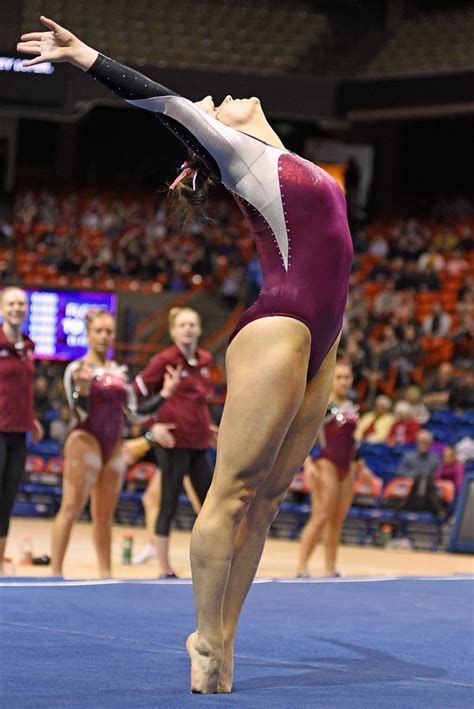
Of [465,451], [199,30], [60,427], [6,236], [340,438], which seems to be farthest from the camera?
[199,30]

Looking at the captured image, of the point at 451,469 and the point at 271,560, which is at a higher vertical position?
the point at 451,469

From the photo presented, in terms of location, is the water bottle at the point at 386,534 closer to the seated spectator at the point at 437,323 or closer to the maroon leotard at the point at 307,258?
the seated spectator at the point at 437,323

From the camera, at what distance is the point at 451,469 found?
42.7ft

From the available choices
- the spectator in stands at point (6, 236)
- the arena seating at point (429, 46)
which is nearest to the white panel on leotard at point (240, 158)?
the arena seating at point (429, 46)

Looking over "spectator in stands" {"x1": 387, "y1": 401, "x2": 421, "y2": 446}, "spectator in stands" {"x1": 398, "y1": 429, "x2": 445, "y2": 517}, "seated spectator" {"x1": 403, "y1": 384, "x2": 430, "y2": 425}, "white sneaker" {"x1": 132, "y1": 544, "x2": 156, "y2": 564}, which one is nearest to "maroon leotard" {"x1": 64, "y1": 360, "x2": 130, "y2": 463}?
"white sneaker" {"x1": 132, "y1": 544, "x2": 156, "y2": 564}

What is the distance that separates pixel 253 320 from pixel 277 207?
309 millimetres

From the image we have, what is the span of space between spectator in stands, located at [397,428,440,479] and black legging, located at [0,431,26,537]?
6.80 meters

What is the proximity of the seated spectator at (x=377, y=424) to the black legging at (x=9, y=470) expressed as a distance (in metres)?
8.09

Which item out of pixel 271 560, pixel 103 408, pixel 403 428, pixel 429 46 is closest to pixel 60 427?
pixel 403 428

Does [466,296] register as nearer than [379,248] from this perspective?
Yes

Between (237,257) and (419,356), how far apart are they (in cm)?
522

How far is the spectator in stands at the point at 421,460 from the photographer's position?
13.3m

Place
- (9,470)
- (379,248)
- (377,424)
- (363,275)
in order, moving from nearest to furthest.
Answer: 1. (9,470)
2. (377,424)
3. (363,275)
4. (379,248)

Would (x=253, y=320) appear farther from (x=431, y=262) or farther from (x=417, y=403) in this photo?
(x=431, y=262)
